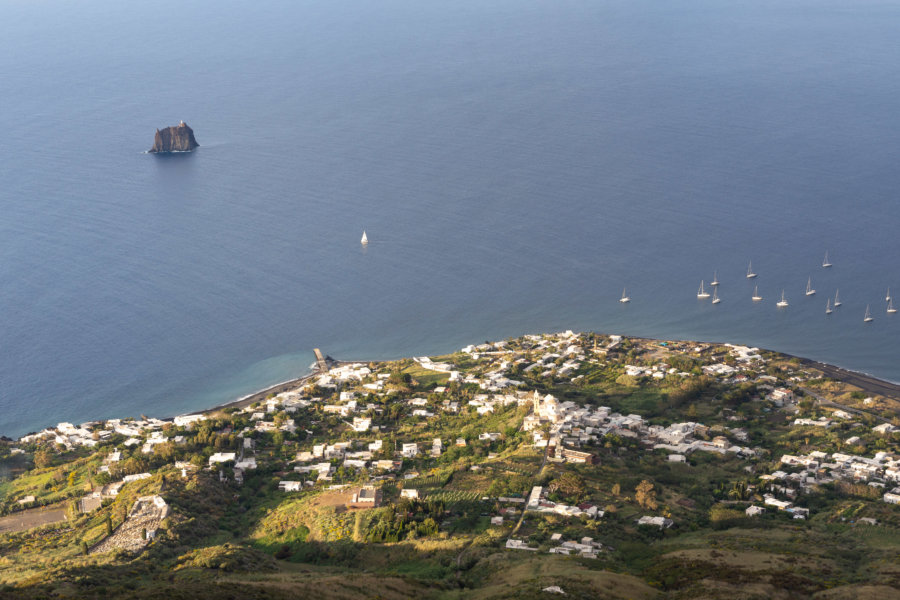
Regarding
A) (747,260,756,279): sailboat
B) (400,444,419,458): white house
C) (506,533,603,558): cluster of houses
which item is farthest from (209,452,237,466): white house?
(747,260,756,279): sailboat

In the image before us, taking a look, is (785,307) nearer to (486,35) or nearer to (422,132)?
(422,132)

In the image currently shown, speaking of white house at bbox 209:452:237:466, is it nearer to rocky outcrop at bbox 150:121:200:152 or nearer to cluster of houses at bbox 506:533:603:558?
cluster of houses at bbox 506:533:603:558

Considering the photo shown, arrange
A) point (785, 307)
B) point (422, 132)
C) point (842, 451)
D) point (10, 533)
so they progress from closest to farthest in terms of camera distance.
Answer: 1. point (10, 533)
2. point (842, 451)
3. point (785, 307)
4. point (422, 132)

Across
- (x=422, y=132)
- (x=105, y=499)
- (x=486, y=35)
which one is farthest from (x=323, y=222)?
(x=486, y=35)

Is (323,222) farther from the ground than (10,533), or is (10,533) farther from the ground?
(323,222)

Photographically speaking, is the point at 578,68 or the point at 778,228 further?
the point at 578,68

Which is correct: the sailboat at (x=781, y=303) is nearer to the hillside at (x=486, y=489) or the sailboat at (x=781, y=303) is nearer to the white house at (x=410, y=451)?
the hillside at (x=486, y=489)

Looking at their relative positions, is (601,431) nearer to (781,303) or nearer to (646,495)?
(646,495)
